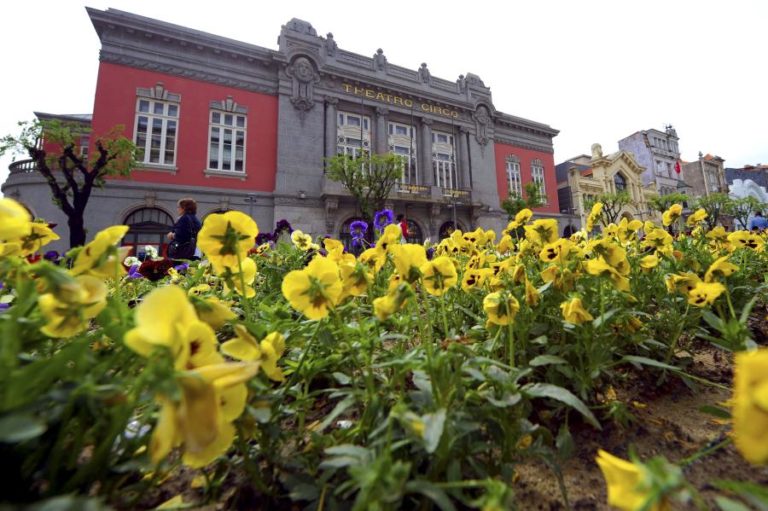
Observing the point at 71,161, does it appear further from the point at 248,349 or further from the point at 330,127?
the point at 248,349

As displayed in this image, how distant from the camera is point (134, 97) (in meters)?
10.2

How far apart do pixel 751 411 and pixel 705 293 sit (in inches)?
28.9

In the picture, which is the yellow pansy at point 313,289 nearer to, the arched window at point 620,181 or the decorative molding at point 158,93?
the decorative molding at point 158,93

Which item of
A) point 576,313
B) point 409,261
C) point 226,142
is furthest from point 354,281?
point 226,142

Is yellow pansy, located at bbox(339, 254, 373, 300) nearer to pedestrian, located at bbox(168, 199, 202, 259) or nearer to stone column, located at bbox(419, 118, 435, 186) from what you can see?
pedestrian, located at bbox(168, 199, 202, 259)

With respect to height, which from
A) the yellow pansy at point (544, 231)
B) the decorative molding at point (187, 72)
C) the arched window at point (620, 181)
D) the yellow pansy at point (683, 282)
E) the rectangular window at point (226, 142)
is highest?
the decorative molding at point (187, 72)

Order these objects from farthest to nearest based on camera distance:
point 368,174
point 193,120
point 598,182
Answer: point 598,182, point 193,120, point 368,174

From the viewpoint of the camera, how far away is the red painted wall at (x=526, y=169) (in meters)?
16.5

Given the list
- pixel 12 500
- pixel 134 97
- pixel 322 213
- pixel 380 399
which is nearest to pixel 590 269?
pixel 380 399

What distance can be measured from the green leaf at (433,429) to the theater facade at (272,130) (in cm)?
1133

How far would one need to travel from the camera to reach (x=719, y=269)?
100cm

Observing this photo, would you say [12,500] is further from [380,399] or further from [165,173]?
[165,173]

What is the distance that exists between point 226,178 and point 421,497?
1209 cm

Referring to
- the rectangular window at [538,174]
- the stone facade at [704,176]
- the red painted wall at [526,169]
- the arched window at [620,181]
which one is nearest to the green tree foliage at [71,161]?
the red painted wall at [526,169]
